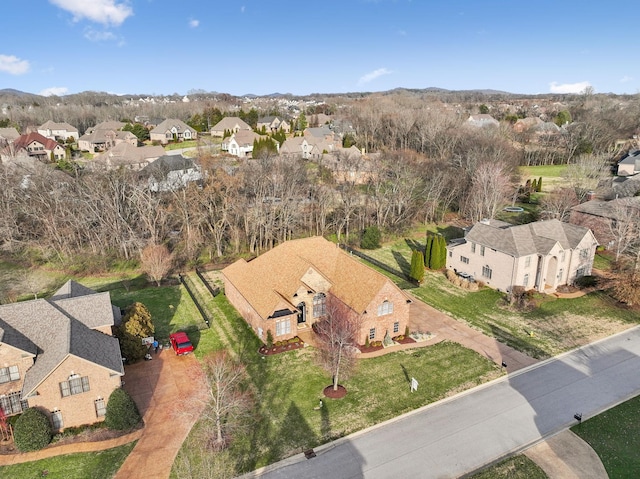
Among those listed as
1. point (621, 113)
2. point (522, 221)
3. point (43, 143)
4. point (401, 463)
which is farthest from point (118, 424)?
point (621, 113)

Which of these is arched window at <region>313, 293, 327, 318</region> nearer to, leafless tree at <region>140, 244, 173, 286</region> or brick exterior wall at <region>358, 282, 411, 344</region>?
brick exterior wall at <region>358, 282, 411, 344</region>

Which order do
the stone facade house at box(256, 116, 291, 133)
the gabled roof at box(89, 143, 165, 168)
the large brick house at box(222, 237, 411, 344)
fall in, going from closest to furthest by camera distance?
1. the large brick house at box(222, 237, 411, 344)
2. the gabled roof at box(89, 143, 165, 168)
3. the stone facade house at box(256, 116, 291, 133)

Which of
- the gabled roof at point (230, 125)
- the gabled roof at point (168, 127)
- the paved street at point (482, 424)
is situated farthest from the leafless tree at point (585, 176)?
the gabled roof at point (168, 127)

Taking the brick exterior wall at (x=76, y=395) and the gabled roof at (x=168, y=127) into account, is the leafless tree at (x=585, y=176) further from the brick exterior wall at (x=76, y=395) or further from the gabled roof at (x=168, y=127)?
the gabled roof at (x=168, y=127)

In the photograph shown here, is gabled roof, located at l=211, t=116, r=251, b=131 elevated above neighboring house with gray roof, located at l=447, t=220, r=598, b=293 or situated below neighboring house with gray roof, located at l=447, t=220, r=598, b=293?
above

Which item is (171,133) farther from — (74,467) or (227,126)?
(74,467)

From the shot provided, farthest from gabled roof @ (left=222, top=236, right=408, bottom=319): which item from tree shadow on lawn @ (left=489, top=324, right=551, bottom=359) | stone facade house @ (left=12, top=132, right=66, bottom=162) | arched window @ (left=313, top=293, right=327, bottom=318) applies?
stone facade house @ (left=12, top=132, right=66, bottom=162)
